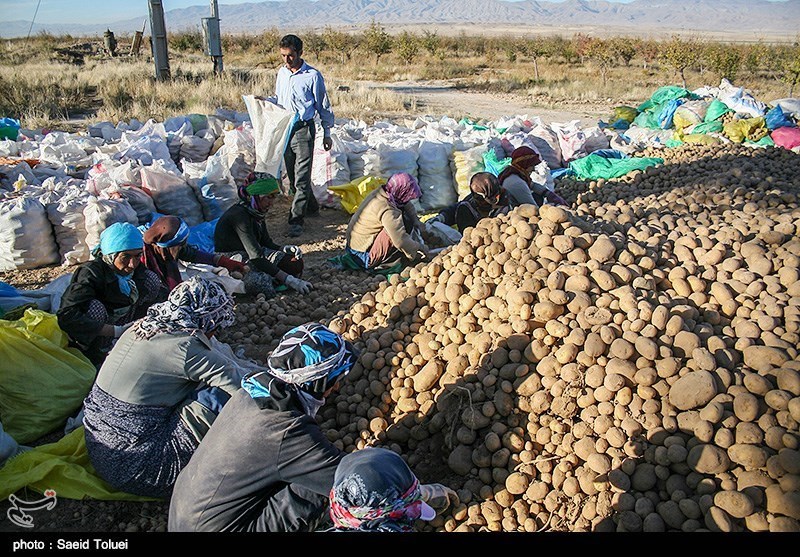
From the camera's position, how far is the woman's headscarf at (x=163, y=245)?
11.6ft

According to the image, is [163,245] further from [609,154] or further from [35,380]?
[609,154]

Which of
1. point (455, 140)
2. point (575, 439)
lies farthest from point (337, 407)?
point (455, 140)

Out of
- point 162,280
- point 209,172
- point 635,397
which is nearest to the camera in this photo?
point 635,397

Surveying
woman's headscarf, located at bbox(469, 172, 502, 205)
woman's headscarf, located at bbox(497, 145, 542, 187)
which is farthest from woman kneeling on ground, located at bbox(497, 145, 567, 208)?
woman's headscarf, located at bbox(469, 172, 502, 205)

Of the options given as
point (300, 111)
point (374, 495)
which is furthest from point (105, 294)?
point (300, 111)

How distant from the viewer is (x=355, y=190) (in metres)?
5.85

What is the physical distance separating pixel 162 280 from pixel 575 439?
2.54 metres

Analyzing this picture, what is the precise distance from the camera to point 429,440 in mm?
2543

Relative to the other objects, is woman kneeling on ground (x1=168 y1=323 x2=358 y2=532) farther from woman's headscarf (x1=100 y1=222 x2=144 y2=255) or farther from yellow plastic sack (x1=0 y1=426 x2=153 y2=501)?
woman's headscarf (x1=100 y1=222 x2=144 y2=255)

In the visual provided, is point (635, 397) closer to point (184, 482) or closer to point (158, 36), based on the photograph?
point (184, 482)

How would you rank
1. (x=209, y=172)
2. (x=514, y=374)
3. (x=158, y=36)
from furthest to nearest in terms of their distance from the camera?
1. (x=158, y=36)
2. (x=209, y=172)
3. (x=514, y=374)

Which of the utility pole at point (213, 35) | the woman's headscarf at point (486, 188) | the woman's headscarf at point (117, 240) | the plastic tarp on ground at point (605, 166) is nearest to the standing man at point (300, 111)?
the woman's headscarf at point (486, 188)

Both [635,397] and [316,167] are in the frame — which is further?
[316,167]

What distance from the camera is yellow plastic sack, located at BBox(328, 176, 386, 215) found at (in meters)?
5.82
